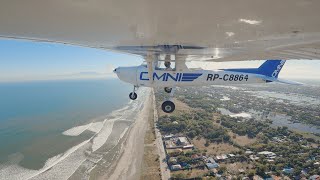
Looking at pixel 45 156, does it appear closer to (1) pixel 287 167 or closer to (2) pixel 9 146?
(2) pixel 9 146

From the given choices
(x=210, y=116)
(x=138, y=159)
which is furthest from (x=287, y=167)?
(x=210, y=116)

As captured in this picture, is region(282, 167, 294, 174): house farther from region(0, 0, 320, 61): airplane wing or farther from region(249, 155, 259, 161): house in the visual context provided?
region(0, 0, 320, 61): airplane wing

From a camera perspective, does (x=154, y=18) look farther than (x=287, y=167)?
No

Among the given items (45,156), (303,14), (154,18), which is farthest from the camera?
(45,156)

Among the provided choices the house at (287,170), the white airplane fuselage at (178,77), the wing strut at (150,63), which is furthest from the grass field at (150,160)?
the wing strut at (150,63)

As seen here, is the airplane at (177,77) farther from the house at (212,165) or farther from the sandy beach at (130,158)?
the house at (212,165)

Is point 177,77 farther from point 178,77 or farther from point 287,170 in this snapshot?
point 287,170

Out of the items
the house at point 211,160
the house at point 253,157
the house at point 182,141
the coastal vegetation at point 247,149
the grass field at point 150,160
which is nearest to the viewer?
the grass field at point 150,160

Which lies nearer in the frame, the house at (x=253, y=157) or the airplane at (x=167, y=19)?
the airplane at (x=167, y=19)

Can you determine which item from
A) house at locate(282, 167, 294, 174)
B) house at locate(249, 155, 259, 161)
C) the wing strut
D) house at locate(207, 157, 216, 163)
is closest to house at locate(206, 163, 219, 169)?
house at locate(207, 157, 216, 163)
